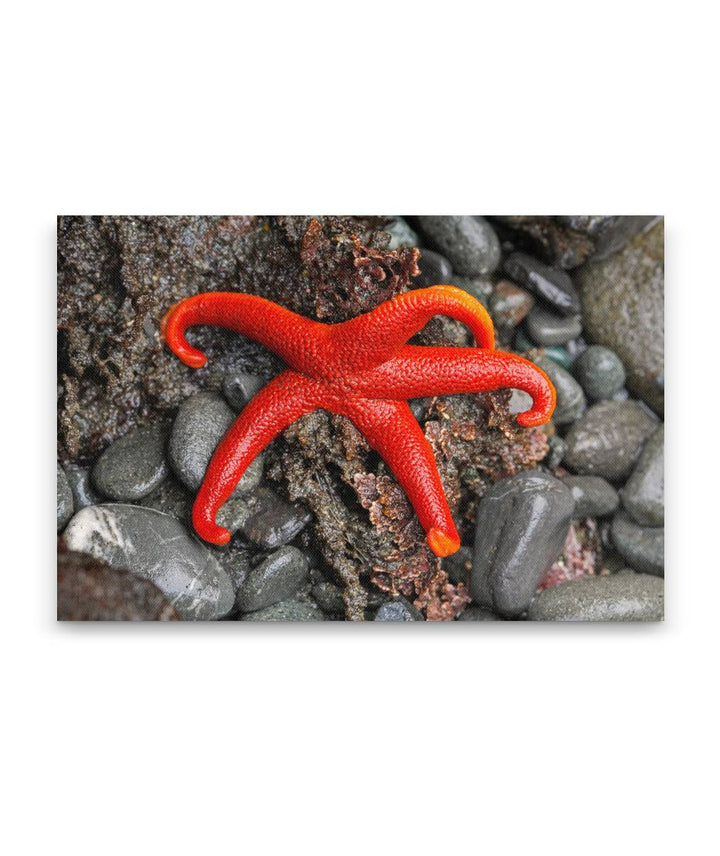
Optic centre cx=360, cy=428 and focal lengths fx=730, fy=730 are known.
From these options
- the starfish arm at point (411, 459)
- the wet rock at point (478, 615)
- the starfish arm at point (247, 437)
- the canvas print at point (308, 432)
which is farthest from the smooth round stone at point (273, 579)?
the wet rock at point (478, 615)

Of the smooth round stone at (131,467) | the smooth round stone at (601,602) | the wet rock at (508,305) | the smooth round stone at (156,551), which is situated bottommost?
the smooth round stone at (601,602)

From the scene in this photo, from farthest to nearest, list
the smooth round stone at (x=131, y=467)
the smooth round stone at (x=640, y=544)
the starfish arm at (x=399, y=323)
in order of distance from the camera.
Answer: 1. the smooth round stone at (x=640, y=544)
2. the smooth round stone at (x=131, y=467)
3. the starfish arm at (x=399, y=323)

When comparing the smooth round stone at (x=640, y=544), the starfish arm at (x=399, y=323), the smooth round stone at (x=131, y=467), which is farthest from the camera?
the smooth round stone at (x=640, y=544)

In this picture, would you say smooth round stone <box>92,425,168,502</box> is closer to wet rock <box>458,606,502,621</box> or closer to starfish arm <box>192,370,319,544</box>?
starfish arm <box>192,370,319,544</box>

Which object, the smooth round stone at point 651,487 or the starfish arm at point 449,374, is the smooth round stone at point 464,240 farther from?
the smooth round stone at point 651,487

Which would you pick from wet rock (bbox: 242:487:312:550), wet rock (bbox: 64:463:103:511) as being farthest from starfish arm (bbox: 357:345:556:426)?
wet rock (bbox: 64:463:103:511)

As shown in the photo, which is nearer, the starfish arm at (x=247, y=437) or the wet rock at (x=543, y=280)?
the starfish arm at (x=247, y=437)

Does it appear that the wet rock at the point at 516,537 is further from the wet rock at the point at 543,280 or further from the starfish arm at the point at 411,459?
the wet rock at the point at 543,280

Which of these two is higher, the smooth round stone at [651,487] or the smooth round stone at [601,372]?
the smooth round stone at [601,372]
